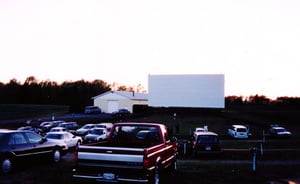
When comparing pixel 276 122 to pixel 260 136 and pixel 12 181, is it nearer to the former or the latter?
pixel 260 136

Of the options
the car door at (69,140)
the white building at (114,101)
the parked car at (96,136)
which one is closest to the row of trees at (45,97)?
the white building at (114,101)

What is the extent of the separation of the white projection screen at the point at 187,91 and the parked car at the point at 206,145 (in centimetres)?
4634

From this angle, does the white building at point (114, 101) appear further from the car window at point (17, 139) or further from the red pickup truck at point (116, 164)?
the red pickup truck at point (116, 164)

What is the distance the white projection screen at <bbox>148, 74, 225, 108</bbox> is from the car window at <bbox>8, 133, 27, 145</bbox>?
56.5m

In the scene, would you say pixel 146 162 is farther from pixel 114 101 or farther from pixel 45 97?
pixel 45 97

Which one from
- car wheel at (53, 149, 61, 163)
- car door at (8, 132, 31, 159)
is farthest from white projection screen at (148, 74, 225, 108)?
car door at (8, 132, 31, 159)

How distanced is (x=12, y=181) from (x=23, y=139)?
2.85 m

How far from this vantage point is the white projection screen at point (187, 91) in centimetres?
6925

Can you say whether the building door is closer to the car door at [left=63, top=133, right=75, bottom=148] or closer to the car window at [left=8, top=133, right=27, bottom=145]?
the car door at [left=63, top=133, right=75, bottom=148]

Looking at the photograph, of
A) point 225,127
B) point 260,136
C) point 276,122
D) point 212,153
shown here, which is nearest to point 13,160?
point 212,153

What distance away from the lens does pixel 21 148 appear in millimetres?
13883

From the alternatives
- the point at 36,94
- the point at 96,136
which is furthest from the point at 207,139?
the point at 36,94

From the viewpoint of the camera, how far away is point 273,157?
22.6m

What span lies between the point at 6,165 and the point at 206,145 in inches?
485
